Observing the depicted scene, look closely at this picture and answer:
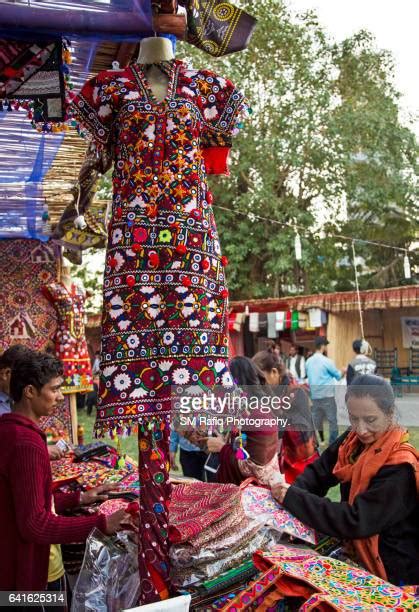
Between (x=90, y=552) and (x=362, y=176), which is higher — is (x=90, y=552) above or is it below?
below

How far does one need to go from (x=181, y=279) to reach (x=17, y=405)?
787 millimetres

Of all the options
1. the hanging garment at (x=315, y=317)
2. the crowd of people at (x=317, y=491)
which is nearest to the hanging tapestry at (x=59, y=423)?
the crowd of people at (x=317, y=491)

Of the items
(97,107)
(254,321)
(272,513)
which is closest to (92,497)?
(272,513)

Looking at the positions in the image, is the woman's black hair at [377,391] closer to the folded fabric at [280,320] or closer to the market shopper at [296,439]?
the market shopper at [296,439]

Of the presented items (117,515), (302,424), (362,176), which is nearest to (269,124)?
(362,176)

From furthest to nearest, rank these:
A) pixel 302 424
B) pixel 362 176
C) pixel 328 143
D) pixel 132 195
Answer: pixel 362 176 → pixel 328 143 → pixel 302 424 → pixel 132 195

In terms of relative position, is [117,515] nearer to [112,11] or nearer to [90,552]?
[90,552]

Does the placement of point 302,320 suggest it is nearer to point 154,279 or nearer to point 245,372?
point 245,372

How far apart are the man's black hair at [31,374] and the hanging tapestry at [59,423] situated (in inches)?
197

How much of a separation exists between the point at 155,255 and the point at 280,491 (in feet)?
3.24

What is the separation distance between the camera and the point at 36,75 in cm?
248

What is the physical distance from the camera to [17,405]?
8.11ft

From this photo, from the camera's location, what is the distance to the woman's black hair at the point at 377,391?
7.52 ft

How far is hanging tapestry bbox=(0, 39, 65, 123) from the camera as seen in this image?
237 cm
